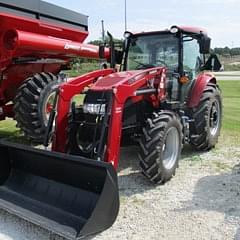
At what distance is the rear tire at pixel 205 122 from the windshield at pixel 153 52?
2.70 feet

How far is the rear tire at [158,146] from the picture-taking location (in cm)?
565

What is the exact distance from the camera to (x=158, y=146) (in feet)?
18.5

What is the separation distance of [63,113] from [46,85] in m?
2.00

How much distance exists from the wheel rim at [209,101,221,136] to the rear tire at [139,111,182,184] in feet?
6.09

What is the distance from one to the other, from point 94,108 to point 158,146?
932 millimetres

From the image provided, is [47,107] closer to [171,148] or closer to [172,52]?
[172,52]

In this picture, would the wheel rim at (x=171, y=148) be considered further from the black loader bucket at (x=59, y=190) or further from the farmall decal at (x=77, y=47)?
the farmall decal at (x=77, y=47)

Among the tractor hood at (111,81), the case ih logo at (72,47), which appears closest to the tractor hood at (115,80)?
the tractor hood at (111,81)

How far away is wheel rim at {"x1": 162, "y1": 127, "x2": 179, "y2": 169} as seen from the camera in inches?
238

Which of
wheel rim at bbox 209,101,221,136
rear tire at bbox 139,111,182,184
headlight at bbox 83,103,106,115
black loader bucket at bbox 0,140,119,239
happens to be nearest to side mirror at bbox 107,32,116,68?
headlight at bbox 83,103,106,115

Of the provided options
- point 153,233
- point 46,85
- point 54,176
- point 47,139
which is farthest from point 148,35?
point 153,233

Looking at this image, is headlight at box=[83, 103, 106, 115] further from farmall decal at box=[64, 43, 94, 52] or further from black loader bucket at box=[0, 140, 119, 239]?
farmall decal at box=[64, 43, 94, 52]

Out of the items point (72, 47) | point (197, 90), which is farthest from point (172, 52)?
point (72, 47)

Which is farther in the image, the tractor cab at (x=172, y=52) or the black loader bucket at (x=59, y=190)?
the tractor cab at (x=172, y=52)
